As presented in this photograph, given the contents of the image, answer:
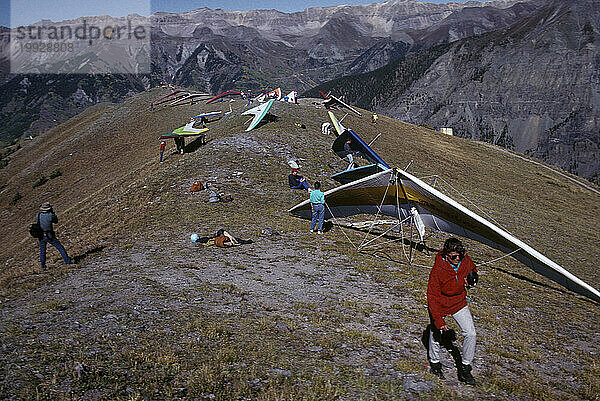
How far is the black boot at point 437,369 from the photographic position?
287 inches

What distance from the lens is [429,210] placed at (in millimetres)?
14961

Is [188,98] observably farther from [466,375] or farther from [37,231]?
[466,375]

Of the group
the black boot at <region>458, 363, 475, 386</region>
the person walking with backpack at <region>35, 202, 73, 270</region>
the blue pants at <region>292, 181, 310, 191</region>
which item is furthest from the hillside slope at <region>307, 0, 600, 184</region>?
the person walking with backpack at <region>35, 202, 73, 270</region>

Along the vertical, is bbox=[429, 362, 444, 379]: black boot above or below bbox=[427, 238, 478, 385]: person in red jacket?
below

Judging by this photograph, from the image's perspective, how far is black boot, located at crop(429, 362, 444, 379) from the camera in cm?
728

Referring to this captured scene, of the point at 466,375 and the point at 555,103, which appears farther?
the point at 555,103

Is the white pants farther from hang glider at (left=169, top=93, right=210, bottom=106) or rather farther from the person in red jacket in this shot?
hang glider at (left=169, top=93, right=210, bottom=106)

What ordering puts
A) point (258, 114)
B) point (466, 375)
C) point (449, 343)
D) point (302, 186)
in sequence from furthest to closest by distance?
1. point (258, 114)
2. point (302, 186)
3. point (449, 343)
4. point (466, 375)

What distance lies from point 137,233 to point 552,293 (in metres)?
18.0

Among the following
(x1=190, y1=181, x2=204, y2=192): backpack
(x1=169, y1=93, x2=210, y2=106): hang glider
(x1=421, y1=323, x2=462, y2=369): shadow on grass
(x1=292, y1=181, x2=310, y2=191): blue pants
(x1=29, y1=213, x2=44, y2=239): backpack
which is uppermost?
(x1=169, y1=93, x2=210, y2=106): hang glider

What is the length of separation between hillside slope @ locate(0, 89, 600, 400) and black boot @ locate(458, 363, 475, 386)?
0.12m

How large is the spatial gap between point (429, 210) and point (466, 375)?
8587 millimetres

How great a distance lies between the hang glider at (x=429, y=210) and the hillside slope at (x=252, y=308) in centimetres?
135

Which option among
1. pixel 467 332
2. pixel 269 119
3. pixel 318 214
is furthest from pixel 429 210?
pixel 269 119
